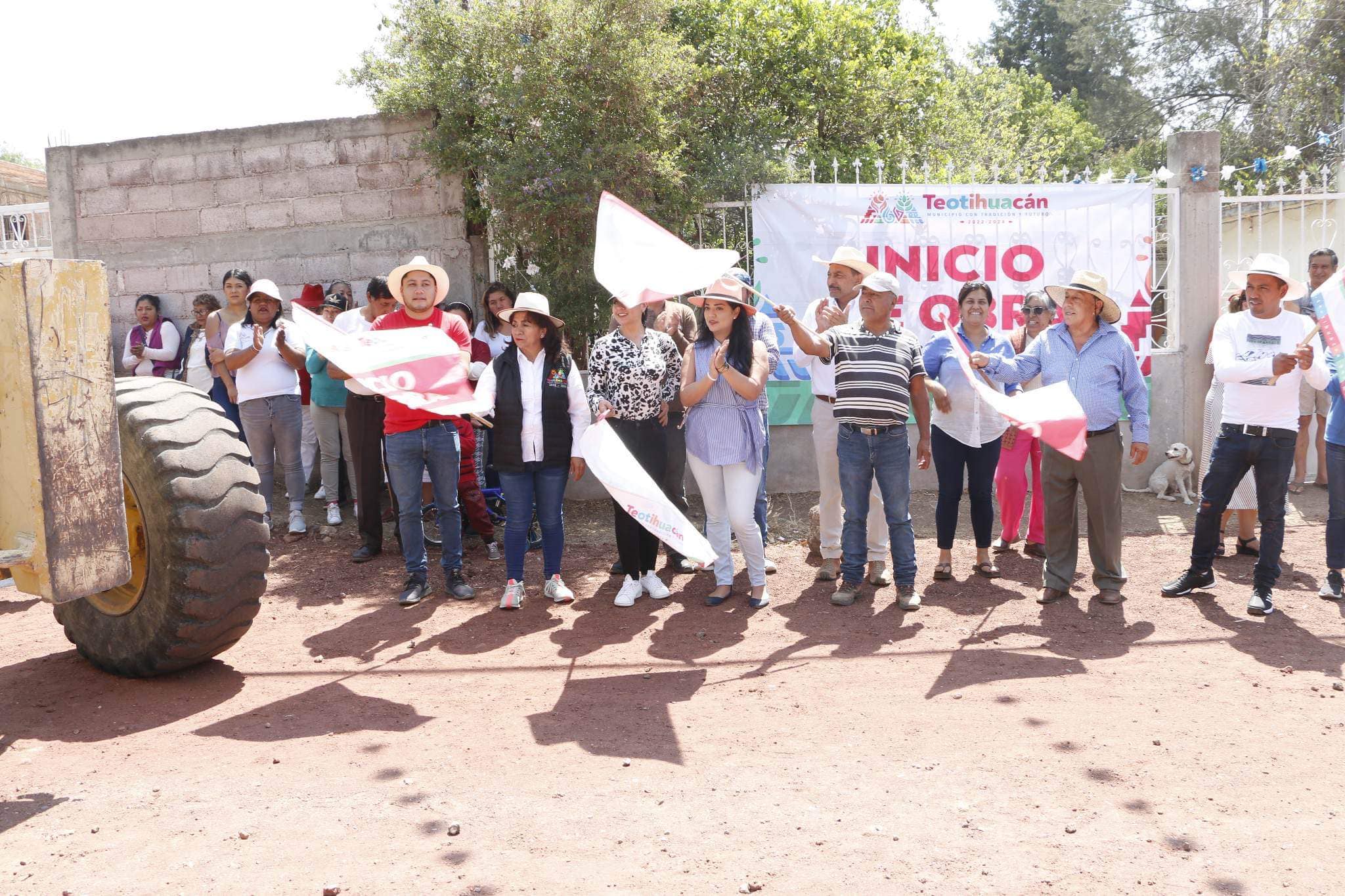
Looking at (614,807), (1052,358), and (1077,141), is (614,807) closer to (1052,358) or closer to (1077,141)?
(1052,358)

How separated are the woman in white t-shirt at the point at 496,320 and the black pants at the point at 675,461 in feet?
5.62

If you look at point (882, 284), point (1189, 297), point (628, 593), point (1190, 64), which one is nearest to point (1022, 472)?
point (882, 284)

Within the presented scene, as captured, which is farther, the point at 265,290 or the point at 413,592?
the point at 265,290

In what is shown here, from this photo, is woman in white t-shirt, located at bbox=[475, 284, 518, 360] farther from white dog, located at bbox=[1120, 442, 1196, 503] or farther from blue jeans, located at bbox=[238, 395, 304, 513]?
white dog, located at bbox=[1120, 442, 1196, 503]

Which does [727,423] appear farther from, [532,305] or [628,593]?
[532,305]

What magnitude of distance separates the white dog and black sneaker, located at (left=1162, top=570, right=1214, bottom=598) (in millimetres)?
2712

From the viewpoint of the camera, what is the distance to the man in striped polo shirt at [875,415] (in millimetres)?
6211

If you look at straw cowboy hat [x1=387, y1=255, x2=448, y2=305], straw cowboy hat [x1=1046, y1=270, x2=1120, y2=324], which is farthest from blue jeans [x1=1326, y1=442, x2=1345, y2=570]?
straw cowboy hat [x1=387, y1=255, x2=448, y2=305]

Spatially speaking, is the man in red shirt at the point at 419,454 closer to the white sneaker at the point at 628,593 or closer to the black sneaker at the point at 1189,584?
the white sneaker at the point at 628,593

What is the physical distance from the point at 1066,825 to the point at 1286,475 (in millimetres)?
3696

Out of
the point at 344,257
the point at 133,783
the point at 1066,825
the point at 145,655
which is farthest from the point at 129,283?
the point at 1066,825

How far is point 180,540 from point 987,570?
15.5 feet

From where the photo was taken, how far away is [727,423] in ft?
20.9

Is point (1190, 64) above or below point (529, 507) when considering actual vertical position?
above
